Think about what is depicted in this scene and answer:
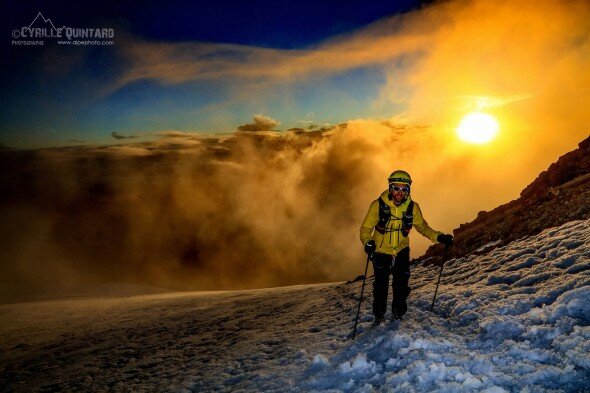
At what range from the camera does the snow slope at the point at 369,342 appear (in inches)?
165

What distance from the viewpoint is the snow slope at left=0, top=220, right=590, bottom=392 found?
13.7 feet

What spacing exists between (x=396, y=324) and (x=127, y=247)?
196509mm

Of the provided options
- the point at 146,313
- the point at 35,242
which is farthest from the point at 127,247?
the point at 146,313

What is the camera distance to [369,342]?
556 centimetres

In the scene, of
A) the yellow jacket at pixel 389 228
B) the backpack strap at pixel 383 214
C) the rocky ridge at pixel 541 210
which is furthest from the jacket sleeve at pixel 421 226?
the rocky ridge at pixel 541 210

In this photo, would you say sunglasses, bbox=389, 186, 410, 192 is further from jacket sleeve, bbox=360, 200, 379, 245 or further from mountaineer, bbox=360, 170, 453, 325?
jacket sleeve, bbox=360, 200, 379, 245

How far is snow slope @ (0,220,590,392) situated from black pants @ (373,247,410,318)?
0.37 metres

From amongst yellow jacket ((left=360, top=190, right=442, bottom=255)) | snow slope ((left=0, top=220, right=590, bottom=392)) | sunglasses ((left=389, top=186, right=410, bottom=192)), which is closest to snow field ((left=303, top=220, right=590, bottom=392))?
snow slope ((left=0, top=220, right=590, bottom=392))

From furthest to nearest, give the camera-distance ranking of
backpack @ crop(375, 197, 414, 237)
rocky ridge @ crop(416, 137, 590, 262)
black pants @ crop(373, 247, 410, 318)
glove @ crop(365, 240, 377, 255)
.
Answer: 1. rocky ridge @ crop(416, 137, 590, 262)
2. black pants @ crop(373, 247, 410, 318)
3. backpack @ crop(375, 197, 414, 237)
4. glove @ crop(365, 240, 377, 255)

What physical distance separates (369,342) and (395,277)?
129cm

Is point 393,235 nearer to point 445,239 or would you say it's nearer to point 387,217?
point 387,217

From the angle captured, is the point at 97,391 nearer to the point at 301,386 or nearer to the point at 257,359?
the point at 257,359

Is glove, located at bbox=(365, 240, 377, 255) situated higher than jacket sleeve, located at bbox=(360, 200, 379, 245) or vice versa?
jacket sleeve, located at bbox=(360, 200, 379, 245)

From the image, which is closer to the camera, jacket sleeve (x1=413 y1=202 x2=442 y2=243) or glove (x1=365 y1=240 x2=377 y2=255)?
glove (x1=365 y1=240 x2=377 y2=255)
